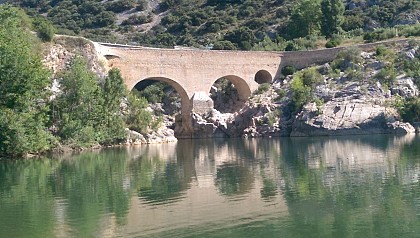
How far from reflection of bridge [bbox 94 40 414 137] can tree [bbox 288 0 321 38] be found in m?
10.8

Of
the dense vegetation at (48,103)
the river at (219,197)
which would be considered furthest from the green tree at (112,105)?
the river at (219,197)

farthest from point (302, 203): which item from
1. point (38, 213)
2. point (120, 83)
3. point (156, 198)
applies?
point (120, 83)

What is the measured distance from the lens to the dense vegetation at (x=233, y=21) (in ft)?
230

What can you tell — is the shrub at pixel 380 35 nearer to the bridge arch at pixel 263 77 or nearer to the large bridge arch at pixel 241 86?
the bridge arch at pixel 263 77

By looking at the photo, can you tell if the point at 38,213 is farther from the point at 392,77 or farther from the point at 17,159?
the point at 392,77

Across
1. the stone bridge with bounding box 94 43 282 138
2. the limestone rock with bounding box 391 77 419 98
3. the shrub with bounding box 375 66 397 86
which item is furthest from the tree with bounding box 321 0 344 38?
the limestone rock with bounding box 391 77 419 98

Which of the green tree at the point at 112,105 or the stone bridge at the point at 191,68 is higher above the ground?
the stone bridge at the point at 191,68

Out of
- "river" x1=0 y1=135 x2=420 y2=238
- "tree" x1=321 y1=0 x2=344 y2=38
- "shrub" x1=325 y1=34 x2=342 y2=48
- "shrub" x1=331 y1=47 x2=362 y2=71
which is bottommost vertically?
"river" x1=0 y1=135 x2=420 y2=238

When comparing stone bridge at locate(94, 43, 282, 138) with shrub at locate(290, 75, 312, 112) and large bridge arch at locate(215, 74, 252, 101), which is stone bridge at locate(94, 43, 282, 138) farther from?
shrub at locate(290, 75, 312, 112)

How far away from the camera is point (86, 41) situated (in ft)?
162

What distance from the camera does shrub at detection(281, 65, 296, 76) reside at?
59.6 metres

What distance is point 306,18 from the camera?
70.7 metres

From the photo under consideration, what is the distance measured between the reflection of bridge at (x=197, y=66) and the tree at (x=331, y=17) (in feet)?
38.3

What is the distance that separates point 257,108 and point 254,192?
3726cm
